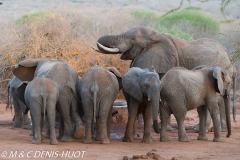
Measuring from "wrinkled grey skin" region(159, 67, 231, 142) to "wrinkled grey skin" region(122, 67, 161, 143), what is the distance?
35cm

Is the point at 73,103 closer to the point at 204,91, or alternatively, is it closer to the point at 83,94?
the point at 83,94

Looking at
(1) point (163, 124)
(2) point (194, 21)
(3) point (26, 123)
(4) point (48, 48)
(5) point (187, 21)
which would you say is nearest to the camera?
(1) point (163, 124)

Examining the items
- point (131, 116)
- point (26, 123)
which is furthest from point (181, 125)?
point (26, 123)

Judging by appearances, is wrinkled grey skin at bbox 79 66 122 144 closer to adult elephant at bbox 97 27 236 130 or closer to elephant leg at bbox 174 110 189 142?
elephant leg at bbox 174 110 189 142

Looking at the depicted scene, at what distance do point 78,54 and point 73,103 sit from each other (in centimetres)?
536

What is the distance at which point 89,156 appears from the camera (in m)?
8.86

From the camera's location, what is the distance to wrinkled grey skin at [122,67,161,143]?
10.1 m

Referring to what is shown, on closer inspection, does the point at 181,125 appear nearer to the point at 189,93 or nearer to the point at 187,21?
the point at 189,93

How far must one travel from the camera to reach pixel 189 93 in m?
10.9

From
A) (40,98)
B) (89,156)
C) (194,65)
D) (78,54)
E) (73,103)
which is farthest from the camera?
(78,54)

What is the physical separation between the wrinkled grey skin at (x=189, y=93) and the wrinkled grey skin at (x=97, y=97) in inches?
38.5

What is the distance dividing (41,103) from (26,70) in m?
2.14

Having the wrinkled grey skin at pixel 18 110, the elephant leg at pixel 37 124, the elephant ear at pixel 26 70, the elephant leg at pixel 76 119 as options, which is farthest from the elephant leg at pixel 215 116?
the wrinkled grey skin at pixel 18 110

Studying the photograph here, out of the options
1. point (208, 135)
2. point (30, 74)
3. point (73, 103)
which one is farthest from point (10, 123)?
point (208, 135)
